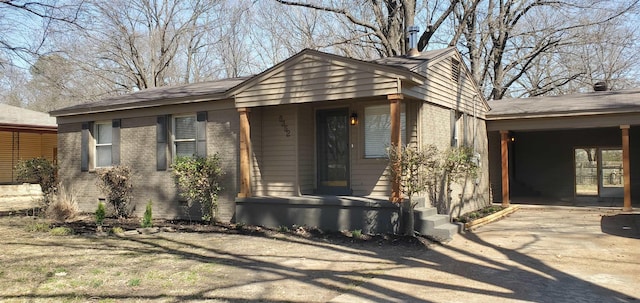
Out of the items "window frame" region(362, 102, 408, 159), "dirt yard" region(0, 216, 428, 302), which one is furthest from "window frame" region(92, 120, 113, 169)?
"window frame" region(362, 102, 408, 159)

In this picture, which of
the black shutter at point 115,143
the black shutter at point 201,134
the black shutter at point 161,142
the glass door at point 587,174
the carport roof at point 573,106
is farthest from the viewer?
the glass door at point 587,174

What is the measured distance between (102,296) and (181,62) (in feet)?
98.4

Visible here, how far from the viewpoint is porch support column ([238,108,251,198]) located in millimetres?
10266

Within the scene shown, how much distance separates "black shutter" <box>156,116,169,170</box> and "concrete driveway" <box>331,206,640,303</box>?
7.11 m

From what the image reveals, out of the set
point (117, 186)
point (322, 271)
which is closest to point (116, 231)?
point (117, 186)

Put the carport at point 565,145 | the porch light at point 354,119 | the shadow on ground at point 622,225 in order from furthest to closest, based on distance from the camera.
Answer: the carport at point 565,145
the porch light at point 354,119
the shadow on ground at point 622,225

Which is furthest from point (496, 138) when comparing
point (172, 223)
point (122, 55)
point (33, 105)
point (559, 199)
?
point (33, 105)

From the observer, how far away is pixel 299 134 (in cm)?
1058

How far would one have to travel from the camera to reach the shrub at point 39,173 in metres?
12.9

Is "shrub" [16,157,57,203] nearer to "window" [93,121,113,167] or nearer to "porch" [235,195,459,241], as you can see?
"window" [93,121,113,167]

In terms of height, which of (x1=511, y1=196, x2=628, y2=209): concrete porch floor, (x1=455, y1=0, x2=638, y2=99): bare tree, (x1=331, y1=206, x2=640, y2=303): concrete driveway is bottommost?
(x1=331, y1=206, x2=640, y2=303): concrete driveway

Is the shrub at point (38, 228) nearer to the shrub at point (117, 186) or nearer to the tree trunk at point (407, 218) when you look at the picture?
the shrub at point (117, 186)

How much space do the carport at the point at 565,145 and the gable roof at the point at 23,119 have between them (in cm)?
1654

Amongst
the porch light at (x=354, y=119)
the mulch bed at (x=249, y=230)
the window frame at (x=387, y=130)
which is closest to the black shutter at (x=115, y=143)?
the mulch bed at (x=249, y=230)
